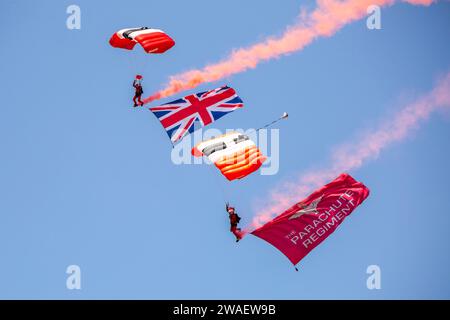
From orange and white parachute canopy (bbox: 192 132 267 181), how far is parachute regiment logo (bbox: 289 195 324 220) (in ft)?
8.95

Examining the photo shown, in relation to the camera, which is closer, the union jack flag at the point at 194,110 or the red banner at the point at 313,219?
the red banner at the point at 313,219

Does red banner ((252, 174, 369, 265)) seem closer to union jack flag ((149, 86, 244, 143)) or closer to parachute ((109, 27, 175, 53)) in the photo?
union jack flag ((149, 86, 244, 143))

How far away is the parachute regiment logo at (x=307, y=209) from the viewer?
47.3 m

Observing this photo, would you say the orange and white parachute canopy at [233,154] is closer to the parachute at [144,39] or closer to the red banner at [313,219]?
the red banner at [313,219]

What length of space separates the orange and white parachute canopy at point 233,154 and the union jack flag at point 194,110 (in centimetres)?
117

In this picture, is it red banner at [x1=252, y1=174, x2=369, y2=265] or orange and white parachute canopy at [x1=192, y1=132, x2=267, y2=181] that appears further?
orange and white parachute canopy at [x1=192, y1=132, x2=267, y2=181]

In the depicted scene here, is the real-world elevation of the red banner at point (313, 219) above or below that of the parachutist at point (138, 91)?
below

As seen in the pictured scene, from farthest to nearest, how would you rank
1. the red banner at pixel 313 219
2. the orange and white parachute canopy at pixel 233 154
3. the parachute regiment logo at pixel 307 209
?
the orange and white parachute canopy at pixel 233 154, the parachute regiment logo at pixel 307 209, the red banner at pixel 313 219

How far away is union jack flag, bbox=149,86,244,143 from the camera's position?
164ft

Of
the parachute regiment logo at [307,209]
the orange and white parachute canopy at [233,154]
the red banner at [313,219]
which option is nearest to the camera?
the red banner at [313,219]

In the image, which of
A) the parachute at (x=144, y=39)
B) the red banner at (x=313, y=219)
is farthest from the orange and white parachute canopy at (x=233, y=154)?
the parachute at (x=144, y=39)

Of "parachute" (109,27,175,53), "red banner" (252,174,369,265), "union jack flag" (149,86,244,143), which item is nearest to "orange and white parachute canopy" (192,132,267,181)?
"union jack flag" (149,86,244,143)
